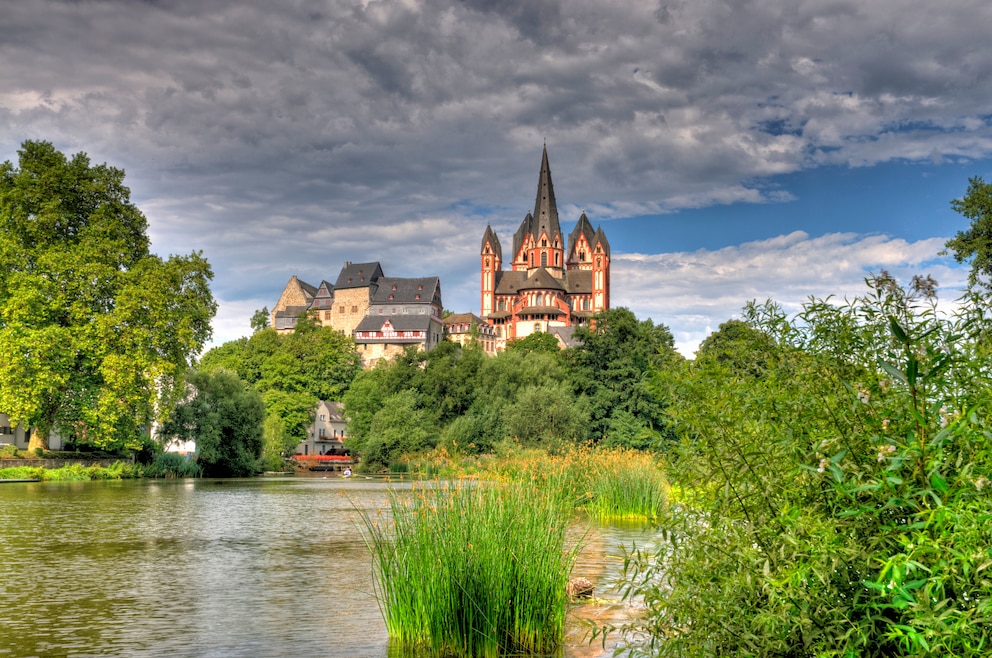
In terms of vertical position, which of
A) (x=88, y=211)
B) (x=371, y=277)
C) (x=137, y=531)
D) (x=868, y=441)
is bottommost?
(x=137, y=531)

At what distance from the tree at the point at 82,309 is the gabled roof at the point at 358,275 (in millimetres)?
119324

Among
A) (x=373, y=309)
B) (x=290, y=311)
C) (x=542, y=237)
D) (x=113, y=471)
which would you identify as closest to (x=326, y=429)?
(x=373, y=309)

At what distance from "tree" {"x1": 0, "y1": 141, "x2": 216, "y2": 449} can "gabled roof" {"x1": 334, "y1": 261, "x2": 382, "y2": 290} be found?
391 feet

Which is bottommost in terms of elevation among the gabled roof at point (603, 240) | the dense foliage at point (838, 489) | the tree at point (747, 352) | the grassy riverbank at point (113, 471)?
the grassy riverbank at point (113, 471)

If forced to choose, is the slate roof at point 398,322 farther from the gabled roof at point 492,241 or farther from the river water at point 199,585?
the river water at point 199,585

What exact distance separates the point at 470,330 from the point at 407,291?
13483 millimetres

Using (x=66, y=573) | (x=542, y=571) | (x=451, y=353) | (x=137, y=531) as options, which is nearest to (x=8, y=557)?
(x=66, y=573)

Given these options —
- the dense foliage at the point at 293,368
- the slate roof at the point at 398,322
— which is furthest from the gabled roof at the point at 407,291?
the dense foliage at the point at 293,368

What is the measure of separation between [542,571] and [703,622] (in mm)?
3144

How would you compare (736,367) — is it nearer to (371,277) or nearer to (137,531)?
(137,531)

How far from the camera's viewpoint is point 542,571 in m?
8.41

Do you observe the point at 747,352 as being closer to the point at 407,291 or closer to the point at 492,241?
the point at 407,291

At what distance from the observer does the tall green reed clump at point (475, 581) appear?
8172 millimetres

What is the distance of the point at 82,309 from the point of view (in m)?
43.5
